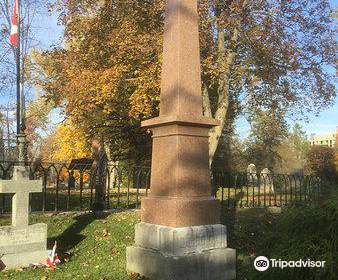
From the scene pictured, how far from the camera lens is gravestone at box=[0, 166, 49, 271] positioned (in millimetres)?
5949

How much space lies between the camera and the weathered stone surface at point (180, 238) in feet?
16.8

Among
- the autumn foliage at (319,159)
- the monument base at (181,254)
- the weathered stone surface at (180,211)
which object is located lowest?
the monument base at (181,254)

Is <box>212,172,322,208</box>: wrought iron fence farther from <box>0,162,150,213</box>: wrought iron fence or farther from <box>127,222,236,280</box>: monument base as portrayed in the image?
<box>127,222,236,280</box>: monument base

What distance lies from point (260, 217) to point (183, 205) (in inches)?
231

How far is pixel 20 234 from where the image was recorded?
613 cm

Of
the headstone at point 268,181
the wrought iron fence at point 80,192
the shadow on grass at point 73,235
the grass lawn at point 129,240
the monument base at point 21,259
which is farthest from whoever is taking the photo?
the headstone at point 268,181

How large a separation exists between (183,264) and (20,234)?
9.11 ft

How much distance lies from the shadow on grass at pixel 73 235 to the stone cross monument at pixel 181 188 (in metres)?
1.75

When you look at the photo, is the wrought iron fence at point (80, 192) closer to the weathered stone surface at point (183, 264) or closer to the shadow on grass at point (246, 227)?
the shadow on grass at point (246, 227)

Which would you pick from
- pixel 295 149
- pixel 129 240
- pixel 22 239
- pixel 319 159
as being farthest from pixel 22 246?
pixel 295 149

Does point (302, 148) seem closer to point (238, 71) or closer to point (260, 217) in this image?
point (238, 71)

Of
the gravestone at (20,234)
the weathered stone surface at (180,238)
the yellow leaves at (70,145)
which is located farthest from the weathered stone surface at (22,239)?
the yellow leaves at (70,145)

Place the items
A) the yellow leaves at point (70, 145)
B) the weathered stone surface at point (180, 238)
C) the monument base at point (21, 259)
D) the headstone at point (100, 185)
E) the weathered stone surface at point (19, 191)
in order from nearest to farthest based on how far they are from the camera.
A: 1. the weathered stone surface at point (180, 238)
2. the monument base at point (21, 259)
3. the weathered stone surface at point (19, 191)
4. the headstone at point (100, 185)
5. the yellow leaves at point (70, 145)

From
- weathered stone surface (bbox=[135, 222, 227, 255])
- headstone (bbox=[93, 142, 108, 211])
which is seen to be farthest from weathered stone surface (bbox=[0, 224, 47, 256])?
headstone (bbox=[93, 142, 108, 211])
